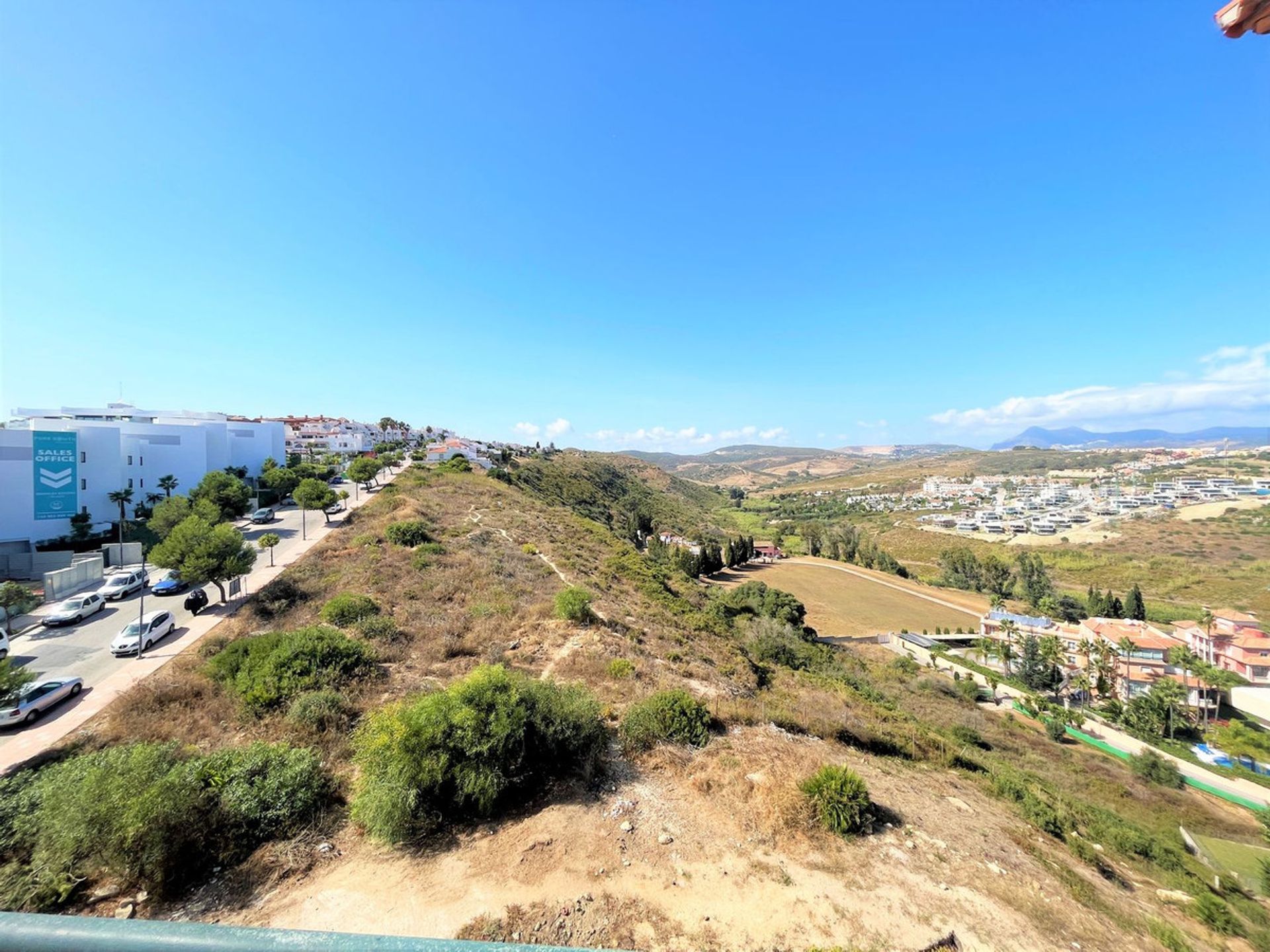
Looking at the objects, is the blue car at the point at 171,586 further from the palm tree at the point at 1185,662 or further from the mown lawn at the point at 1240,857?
the palm tree at the point at 1185,662

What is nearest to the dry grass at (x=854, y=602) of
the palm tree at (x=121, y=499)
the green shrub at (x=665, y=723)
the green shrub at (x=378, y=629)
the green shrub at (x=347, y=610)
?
the green shrub at (x=665, y=723)

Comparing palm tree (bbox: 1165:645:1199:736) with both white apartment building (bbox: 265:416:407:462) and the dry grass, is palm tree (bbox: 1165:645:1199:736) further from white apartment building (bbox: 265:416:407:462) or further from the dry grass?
white apartment building (bbox: 265:416:407:462)

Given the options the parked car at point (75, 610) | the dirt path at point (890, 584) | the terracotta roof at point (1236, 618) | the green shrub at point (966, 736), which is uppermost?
the parked car at point (75, 610)

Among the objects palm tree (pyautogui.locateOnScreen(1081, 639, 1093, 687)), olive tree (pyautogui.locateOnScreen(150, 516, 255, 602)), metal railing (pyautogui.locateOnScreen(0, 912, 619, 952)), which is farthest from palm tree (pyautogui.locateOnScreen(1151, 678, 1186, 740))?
olive tree (pyautogui.locateOnScreen(150, 516, 255, 602))

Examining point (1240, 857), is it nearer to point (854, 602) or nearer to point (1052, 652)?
point (1052, 652)

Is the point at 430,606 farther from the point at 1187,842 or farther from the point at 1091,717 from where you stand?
the point at 1091,717

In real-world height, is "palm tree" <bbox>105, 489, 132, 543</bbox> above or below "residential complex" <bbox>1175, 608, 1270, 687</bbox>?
above

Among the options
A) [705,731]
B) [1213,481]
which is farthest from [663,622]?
[1213,481]
